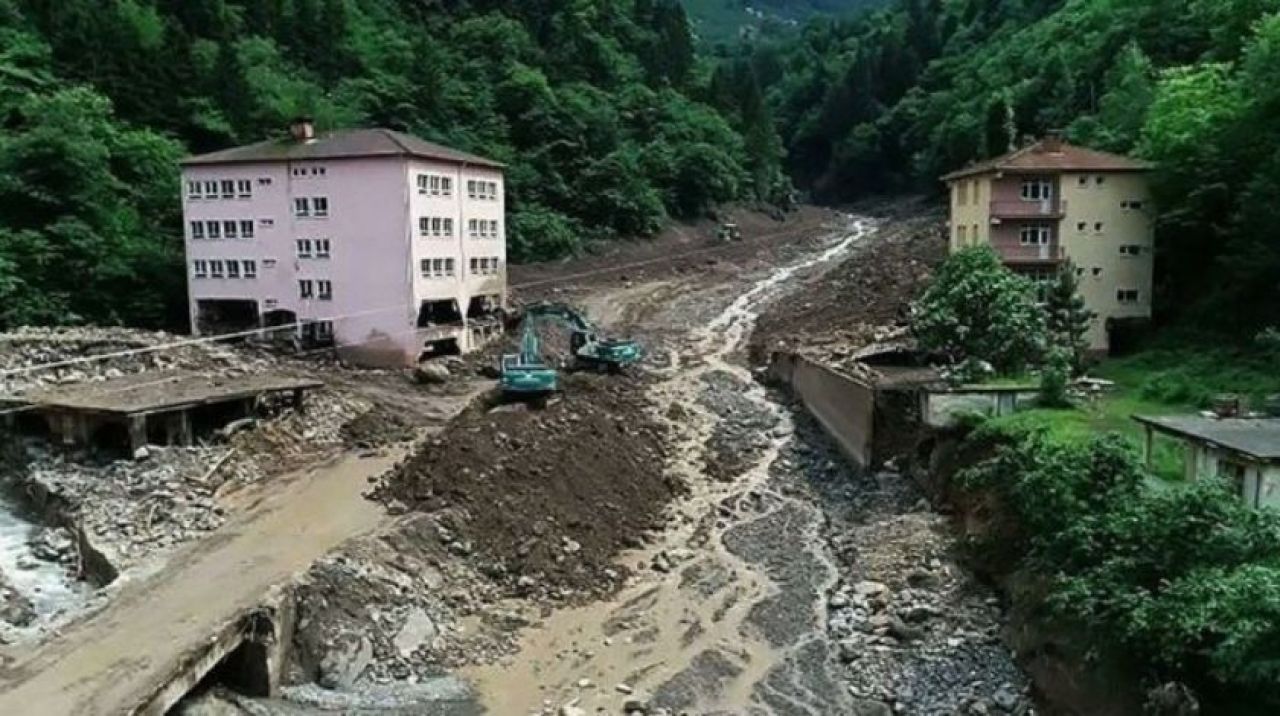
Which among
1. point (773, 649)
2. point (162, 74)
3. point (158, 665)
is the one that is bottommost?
point (773, 649)

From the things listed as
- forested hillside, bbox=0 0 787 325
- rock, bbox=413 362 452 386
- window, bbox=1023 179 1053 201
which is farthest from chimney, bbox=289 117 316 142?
window, bbox=1023 179 1053 201

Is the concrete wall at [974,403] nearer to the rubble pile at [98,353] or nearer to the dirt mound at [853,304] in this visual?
the dirt mound at [853,304]

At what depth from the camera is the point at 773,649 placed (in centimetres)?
2388

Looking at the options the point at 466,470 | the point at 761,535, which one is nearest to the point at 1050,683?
the point at 761,535

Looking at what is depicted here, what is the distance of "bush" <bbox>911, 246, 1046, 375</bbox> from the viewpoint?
35625 mm

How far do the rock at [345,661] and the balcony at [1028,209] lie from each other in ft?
108

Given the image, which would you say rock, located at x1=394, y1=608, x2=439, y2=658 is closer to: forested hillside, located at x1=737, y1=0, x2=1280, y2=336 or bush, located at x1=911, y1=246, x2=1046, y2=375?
bush, located at x1=911, y1=246, x2=1046, y2=375

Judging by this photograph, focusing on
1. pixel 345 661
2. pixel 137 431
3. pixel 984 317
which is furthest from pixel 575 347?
pixel 345 661

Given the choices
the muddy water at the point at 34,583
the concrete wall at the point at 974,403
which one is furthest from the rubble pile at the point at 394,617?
the concrete wall at the point at 974,403

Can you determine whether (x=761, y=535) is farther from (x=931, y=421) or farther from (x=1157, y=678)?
(x=1157, y=678)

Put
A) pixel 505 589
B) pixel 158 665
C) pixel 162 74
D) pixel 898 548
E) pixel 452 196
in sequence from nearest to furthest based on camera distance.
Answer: pixel 158 665 < pixel 505 589 < pixel 898 548 < pixel 452 196 < pixel 162 74

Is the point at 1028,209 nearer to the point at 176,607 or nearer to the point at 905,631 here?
the point at 905,631

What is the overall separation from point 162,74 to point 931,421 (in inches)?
2075

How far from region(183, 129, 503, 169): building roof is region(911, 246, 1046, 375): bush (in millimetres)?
22681
